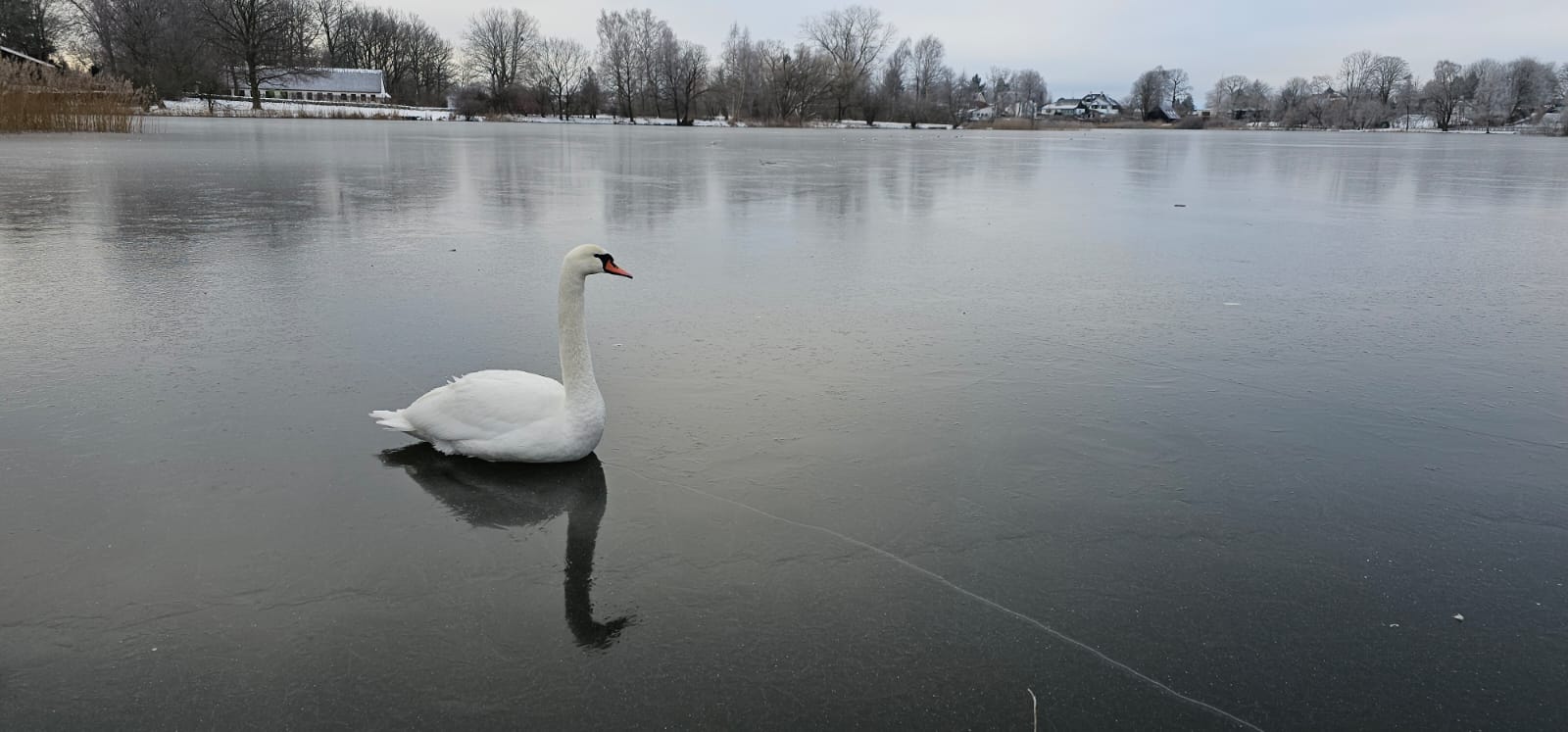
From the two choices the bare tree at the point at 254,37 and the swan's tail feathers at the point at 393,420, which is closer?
the swan's tail feathers at the point at 393,420

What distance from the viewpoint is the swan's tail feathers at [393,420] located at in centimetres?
344

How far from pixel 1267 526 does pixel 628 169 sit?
16264mm

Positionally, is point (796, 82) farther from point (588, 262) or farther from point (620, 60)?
point (588, 262)

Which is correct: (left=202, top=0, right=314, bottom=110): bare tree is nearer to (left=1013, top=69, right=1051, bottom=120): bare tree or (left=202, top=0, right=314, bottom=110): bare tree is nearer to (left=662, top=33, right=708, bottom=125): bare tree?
(left=662, top=33, right=708, bottom=125): bare tree


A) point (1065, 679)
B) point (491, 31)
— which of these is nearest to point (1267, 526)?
point (1065, 679)

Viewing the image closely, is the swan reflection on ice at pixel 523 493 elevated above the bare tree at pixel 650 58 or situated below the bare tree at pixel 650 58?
below

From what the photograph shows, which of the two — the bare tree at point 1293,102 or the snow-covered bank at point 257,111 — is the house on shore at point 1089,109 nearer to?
the bare tree at point 1293,102

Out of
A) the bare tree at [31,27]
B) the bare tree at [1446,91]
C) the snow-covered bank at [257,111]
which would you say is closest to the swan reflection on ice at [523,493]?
the snow-covered bank at [257,111]

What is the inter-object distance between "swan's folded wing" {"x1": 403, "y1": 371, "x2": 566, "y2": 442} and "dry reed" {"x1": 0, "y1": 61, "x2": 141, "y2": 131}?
28742 millimetres

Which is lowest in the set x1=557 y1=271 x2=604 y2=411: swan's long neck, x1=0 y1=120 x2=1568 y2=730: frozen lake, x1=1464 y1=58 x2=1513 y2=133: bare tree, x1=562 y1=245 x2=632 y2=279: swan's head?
x1=0 y1=120 x2=1568 y2=730: frozen lake

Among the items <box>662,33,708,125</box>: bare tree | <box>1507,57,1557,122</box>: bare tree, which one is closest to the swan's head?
→ <box>662,33,708,125</box>: bare tree

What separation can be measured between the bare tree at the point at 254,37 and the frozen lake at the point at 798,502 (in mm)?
67691

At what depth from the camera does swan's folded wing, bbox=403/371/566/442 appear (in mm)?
3346

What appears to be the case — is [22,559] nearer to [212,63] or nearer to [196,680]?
[196,680]
